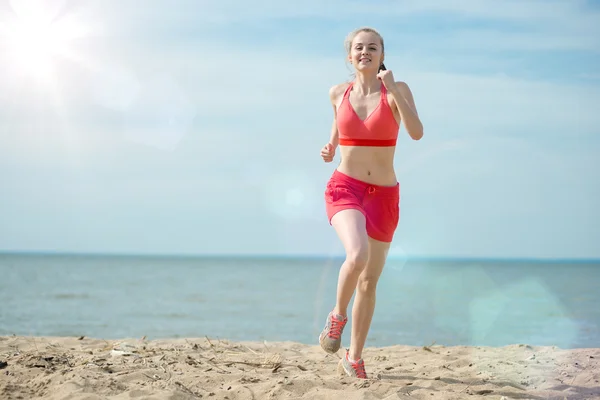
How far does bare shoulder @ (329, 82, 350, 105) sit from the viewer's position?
5321 millimetres

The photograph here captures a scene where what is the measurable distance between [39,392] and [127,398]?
0.68 meters

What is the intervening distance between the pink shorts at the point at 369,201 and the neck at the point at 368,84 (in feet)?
2.25

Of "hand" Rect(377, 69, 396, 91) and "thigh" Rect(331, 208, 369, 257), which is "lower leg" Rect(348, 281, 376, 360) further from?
"hand" Rect(377, 69, 396, 91)

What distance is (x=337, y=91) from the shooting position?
211 inches

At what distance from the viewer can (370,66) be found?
5.06m

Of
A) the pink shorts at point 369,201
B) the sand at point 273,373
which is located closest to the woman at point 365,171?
the pink shorts at point 369,201

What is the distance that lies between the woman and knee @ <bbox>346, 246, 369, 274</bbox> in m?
0.09

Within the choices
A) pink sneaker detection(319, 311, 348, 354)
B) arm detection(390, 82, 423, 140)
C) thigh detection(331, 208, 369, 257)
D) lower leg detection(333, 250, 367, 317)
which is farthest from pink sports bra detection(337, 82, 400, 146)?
pink sneaker detection(319, 311, 348, 354)

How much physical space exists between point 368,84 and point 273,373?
2497mm

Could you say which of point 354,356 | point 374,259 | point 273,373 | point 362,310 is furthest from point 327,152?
point 273,373

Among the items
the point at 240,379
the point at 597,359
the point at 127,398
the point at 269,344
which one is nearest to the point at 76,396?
the point at 127,398

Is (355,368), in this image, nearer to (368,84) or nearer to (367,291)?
(367,291)

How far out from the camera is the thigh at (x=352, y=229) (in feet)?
15.3

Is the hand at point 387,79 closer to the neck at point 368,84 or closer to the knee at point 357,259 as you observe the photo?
the neck at point 368,84
